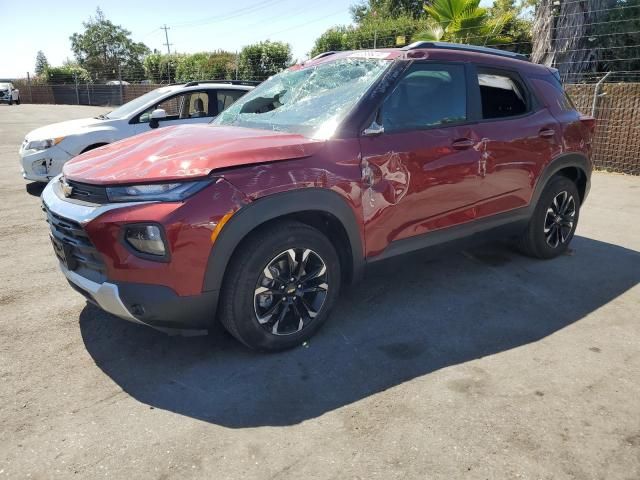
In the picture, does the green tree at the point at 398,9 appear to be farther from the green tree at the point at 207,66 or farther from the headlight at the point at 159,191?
the headlight at the point at 159,191

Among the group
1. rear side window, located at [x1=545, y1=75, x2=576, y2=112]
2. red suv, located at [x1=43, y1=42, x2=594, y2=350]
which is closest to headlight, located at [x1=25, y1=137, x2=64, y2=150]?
red suv, located at [x1=43, y1=42, x2=594, y2=350]

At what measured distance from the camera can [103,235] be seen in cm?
270

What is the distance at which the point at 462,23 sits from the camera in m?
11.3

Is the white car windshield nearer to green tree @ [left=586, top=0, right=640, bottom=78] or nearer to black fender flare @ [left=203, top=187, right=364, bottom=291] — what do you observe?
black fender flare @ [left=203, top=187, right=364, bottom=291]

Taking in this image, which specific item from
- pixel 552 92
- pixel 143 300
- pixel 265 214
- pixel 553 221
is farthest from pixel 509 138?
pixel 143 300

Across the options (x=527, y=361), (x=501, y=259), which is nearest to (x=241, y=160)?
(x=527, y=361)

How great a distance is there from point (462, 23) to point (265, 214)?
10.1 metres

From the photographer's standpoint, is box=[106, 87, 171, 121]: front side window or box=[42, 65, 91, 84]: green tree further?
box=[42, 65, 91, 84]: green tree

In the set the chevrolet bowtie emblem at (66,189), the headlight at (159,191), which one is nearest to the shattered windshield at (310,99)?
the headlight at (159,191)

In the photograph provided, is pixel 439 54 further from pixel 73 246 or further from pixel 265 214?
pixel 73 246

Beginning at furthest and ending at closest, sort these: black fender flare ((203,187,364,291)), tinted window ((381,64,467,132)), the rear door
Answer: the rear door, tinted window ((381,64,467,132)), black fender flare ((203,187,364,291))

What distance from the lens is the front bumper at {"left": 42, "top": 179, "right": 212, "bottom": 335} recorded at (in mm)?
2713

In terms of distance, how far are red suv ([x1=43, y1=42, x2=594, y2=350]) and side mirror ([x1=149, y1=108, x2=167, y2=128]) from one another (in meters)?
3.32

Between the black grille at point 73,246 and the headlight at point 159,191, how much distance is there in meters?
0.28
